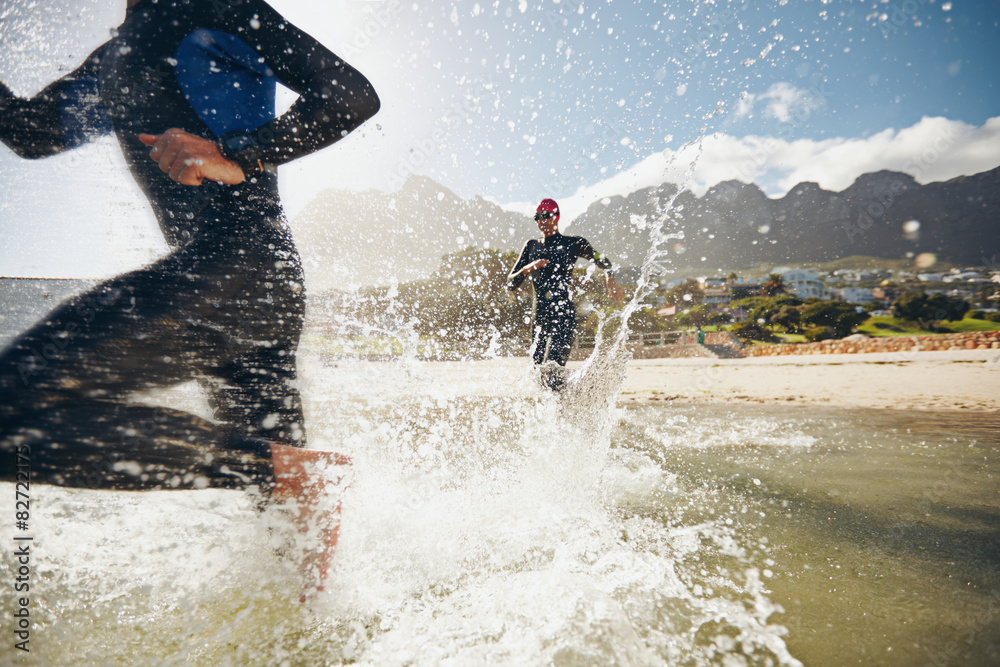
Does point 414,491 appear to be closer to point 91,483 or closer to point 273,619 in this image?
point 273,619

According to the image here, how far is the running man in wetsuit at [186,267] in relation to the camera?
87 centimetres

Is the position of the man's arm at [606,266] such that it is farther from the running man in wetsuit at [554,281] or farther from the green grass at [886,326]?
the green grass at [886,326]

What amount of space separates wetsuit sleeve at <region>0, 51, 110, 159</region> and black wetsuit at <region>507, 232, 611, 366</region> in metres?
2.96

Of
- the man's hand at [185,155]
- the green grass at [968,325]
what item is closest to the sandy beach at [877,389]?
the man's hand at [185,155]

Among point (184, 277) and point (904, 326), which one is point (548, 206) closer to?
point (184, 277)

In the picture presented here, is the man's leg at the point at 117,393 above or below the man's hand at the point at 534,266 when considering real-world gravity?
below

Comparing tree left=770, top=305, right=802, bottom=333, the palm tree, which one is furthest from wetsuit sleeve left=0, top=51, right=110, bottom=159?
the palm tree

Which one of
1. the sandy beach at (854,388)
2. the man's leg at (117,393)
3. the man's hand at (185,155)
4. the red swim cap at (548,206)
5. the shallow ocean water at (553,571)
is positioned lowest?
the sandy beach at (854,388)

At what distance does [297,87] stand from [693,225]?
4675 inches

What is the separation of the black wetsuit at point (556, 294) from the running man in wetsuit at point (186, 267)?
8.08 ft

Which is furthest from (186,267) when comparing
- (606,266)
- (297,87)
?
(606,266)

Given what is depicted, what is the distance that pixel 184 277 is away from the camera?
1.09 metres

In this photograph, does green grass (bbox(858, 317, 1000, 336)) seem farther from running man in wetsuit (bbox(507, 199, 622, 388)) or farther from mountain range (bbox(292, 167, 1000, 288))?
running man in wetsuit (bbox(507, 199, 622, 388))

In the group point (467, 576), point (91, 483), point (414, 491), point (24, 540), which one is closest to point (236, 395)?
point (91, 483)
